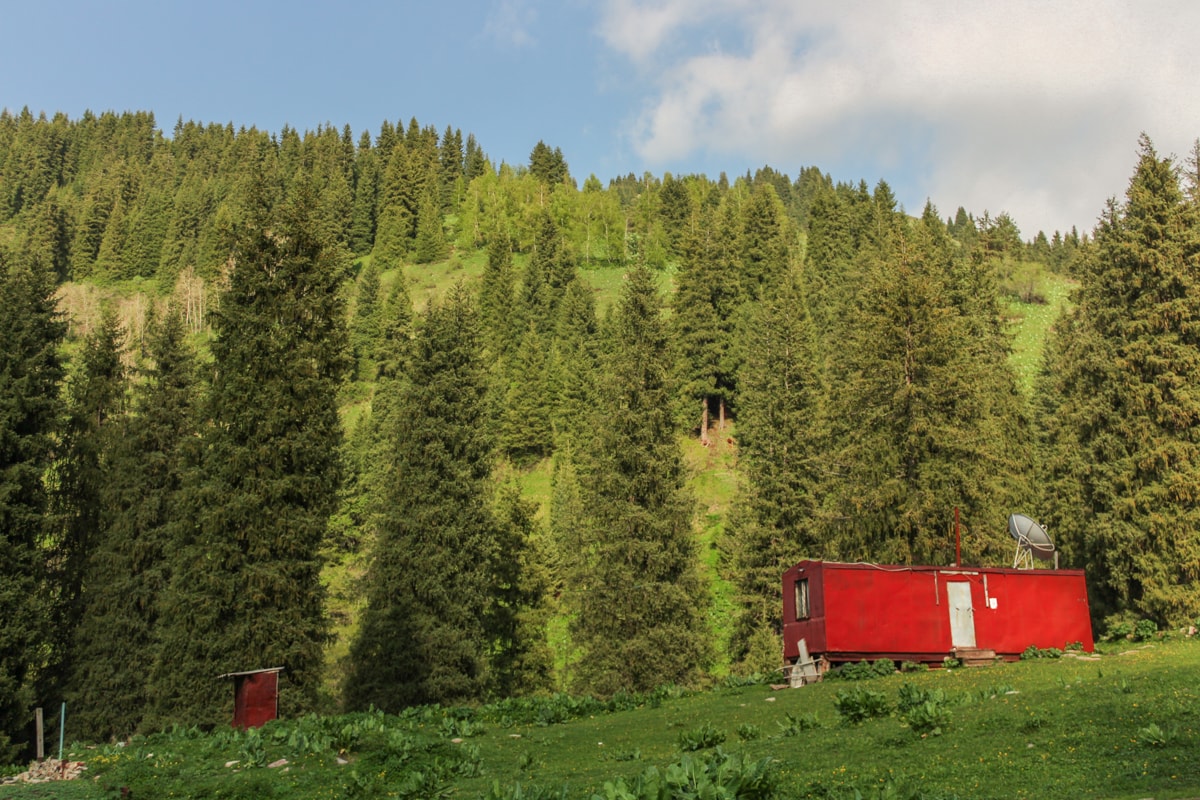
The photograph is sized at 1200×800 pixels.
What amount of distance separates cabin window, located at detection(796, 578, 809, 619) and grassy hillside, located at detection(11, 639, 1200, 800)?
2715 millimetres

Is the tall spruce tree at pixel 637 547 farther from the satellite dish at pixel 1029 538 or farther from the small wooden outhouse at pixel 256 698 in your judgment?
the small wooden outhouse at pixel 256 698

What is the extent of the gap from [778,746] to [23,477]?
26.7 meters

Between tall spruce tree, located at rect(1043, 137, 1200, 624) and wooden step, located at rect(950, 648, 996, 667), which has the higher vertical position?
tall spruce tree, located at rect(1043, 137, 1200, 624)

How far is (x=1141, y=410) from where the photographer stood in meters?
34.1

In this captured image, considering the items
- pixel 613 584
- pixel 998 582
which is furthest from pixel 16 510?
pixel 998 582

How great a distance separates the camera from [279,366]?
28969 millimetres

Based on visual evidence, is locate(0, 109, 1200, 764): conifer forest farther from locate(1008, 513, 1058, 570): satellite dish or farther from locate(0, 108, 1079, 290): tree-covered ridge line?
locate(0, 108, 1079, 290): tree-covered ridge line

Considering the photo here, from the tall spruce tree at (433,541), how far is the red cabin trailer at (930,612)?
12003mm

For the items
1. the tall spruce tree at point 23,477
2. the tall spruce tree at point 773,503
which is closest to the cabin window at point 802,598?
the tall spruce tree at point 773,503

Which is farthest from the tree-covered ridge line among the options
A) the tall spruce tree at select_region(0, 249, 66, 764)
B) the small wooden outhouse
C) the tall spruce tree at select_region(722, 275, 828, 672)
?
the small wooden outhouse

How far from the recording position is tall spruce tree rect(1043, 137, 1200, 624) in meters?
32.4

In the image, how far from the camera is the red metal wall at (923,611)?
957 inches

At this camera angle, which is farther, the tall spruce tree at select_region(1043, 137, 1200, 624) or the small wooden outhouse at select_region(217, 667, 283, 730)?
the tall spruce tree at select_region(1043, 137, 1200, 624)

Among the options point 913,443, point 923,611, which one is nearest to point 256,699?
point 923,611
